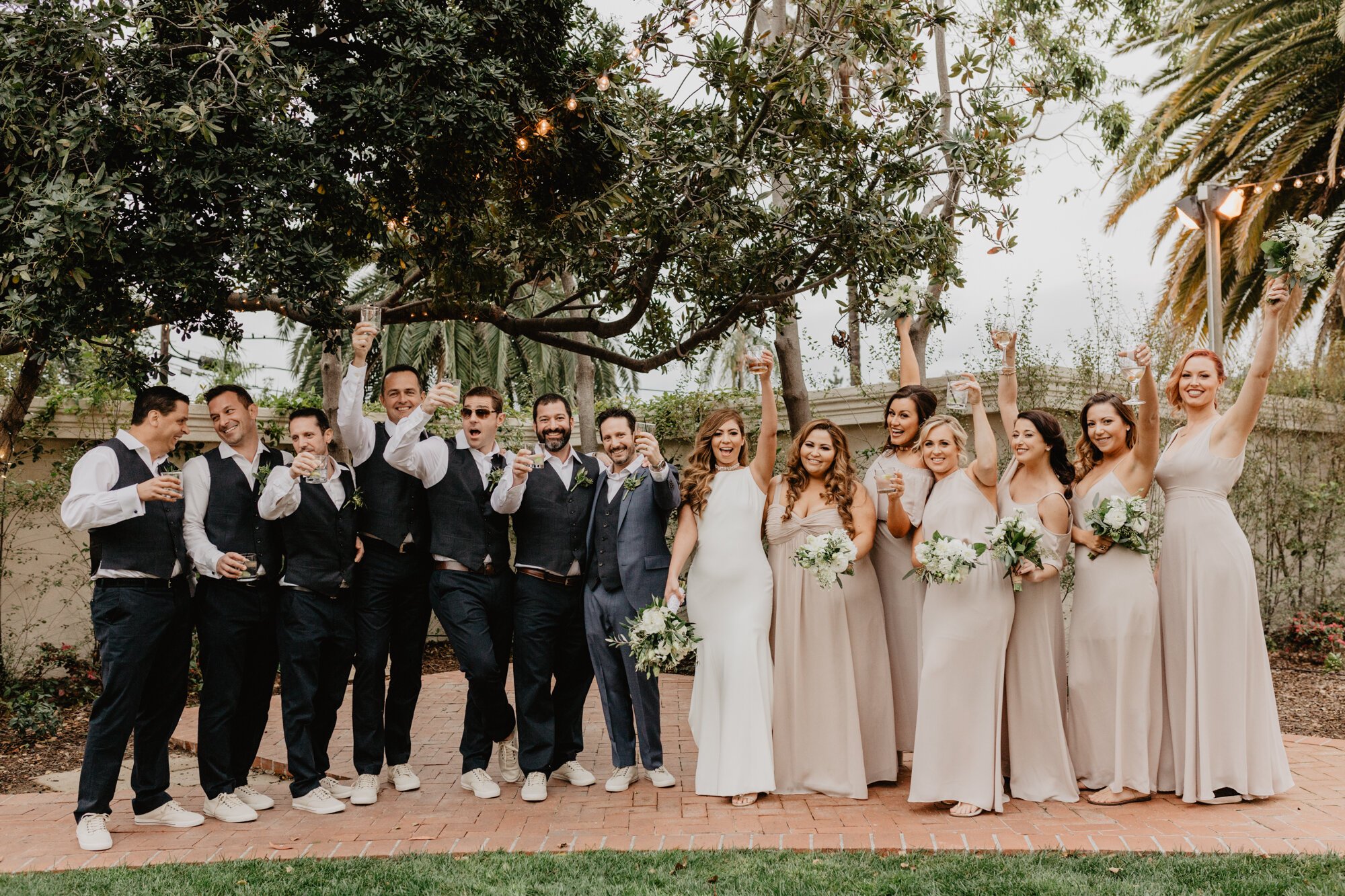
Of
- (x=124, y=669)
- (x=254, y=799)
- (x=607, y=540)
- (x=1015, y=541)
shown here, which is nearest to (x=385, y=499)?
(x=607, y=540)

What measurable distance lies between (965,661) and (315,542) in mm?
3527

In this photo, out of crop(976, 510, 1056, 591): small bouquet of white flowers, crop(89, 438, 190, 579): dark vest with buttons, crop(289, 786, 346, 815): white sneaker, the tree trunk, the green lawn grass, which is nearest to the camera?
the green lawn grass

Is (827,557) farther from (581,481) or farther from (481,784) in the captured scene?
(481,784)

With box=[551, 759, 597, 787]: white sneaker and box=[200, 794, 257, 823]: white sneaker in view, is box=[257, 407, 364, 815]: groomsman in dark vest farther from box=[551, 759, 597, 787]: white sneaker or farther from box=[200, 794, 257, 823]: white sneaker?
box=[551, 759, 597, 787]: white sneaker

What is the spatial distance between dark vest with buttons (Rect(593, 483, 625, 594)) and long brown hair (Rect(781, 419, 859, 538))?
980mm

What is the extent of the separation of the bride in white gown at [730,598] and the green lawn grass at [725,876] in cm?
92

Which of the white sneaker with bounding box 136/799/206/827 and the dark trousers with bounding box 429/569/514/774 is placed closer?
the white sneaker with bounding box 136/799/206/827

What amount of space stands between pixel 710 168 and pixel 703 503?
1.95m

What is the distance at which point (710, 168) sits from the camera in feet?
19.6

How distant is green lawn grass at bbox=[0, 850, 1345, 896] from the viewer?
424cm

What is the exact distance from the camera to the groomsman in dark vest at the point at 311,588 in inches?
217

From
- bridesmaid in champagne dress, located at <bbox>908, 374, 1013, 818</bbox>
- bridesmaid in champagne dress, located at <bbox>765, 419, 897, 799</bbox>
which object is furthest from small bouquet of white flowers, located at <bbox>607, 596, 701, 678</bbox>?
bridesmaid in champagne dress, located at <bbox>908, 374, 1013, 818</bbox>

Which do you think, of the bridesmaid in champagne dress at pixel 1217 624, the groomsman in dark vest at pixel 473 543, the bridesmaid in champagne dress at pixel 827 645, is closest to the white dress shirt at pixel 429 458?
the groomsman in dark vest at pixel 473 543

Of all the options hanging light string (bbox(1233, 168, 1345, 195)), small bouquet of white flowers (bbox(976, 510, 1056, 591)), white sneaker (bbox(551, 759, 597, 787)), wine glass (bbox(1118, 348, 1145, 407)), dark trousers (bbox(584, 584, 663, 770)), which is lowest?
white sneaker (bbox(551, 759, 597, 787))
